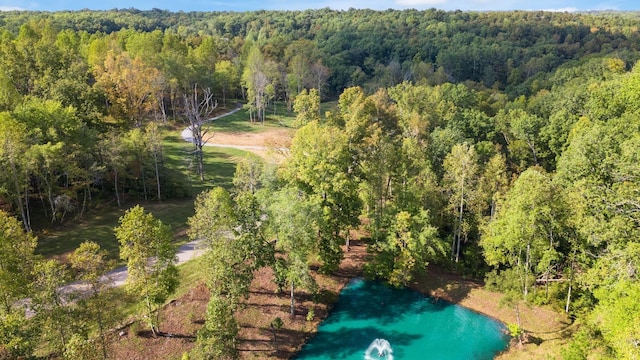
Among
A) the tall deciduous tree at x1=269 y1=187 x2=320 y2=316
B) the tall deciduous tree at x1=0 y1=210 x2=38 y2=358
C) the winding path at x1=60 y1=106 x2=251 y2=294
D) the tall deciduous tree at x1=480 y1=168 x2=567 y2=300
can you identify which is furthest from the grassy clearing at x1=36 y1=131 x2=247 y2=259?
the tall deciduous tree at x1=480 y1=168 x2=567 y2=300

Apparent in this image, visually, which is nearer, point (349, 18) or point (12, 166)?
point (12, 166)

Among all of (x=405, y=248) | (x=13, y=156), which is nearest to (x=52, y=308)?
(x=13, y=156)

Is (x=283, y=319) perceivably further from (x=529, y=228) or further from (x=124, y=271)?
(x=529, y=228)

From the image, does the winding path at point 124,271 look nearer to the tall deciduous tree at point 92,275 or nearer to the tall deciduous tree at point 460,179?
the tall deciduous tree at point 92,275

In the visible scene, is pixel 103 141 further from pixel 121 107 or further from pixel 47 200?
pixel 121 107

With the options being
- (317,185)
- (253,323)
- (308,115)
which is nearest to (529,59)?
(308,115)

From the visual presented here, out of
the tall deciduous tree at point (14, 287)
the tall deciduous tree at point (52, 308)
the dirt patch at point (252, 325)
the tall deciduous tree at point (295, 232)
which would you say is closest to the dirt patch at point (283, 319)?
the dirt patch at point (252, 325)
